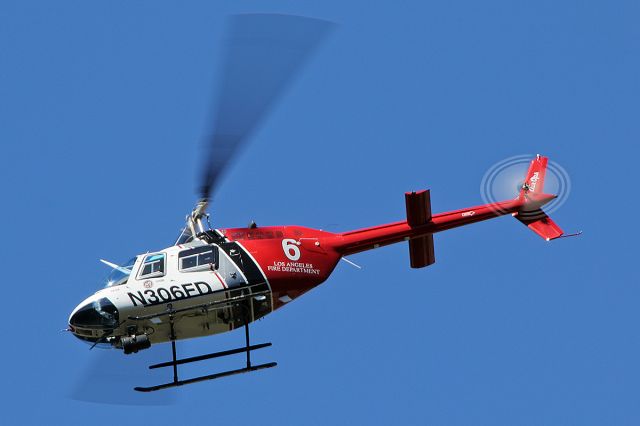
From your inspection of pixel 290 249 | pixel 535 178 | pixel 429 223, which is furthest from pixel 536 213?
pixel 290 249

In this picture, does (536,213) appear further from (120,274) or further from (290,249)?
(120,274)

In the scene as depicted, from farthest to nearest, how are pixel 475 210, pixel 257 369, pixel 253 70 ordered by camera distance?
1. pixel 475 210
2. pixel 257 369
3. pixel 253 70

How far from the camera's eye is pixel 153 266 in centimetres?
1681

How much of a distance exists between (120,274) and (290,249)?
2.48m

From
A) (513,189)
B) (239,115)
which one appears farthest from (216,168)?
(513,189)

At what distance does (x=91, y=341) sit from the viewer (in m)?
16.9

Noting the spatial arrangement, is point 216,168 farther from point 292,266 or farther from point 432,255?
point 432,255

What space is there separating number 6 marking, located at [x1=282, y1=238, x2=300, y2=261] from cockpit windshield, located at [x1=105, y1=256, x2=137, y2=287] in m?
2.17

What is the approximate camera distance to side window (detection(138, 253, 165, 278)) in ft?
55.0

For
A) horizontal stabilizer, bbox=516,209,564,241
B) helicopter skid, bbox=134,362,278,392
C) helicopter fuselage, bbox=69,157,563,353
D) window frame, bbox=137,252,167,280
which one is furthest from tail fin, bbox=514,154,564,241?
window frame, bbox=137,252,167,280

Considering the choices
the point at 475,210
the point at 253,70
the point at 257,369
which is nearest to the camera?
the point at 253,70

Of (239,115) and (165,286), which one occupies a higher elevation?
(239,115)

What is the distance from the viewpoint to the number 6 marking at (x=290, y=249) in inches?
677

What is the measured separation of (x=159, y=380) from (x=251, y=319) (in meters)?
1.64
